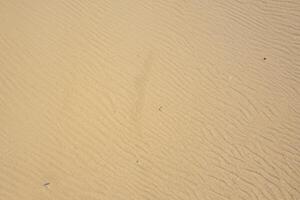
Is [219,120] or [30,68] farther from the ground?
[219,120]

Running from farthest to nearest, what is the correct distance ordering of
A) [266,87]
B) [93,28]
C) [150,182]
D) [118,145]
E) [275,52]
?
[93,28] < [275,52] < [266,87] < [118,145] < [150,182]

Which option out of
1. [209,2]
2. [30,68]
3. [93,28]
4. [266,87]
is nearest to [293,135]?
[266,87]

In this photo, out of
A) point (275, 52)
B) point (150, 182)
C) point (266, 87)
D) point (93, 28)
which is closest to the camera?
point (150, 182)

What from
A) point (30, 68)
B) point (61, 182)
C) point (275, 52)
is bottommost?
point (61, 182)

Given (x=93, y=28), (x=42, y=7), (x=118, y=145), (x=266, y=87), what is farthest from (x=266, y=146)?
(x=42, y=7)

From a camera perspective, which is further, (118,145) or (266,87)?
(266,87)

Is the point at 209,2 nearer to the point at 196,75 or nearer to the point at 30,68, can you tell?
the point at 196,75
